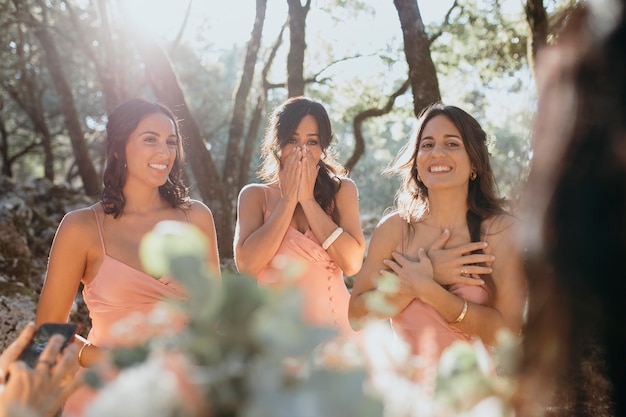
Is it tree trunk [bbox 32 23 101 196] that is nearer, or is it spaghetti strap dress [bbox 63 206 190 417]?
spaghetti strap dress [bbox 63 206 190 417]

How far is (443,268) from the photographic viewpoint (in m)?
2.99

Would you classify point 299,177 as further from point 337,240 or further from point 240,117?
point 240,117

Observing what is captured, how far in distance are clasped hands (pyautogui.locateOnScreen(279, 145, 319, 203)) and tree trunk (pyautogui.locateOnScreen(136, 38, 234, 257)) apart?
263 inches

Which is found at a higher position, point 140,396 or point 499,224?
point 140,396

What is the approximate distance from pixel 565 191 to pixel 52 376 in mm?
786

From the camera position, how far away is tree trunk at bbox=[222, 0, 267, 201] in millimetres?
11469

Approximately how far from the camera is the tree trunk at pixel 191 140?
34.0 feet

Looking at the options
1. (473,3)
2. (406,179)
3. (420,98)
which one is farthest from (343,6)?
(406,179)

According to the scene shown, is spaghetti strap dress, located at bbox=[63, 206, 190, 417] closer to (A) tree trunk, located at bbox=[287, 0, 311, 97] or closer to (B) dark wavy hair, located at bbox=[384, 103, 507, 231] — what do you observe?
(B) dark wavy hair, located at bbox=[384, 103, 507, 231]

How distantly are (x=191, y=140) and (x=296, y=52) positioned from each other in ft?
6.79

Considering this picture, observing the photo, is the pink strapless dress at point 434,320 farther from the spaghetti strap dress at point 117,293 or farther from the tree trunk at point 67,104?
the tree trunk at point 67,104

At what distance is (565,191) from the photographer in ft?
2.99

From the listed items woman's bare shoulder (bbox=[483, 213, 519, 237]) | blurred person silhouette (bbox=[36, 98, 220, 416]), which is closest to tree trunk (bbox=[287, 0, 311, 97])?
blurred person silhouette (bbox=[36, 98, 220, 416])

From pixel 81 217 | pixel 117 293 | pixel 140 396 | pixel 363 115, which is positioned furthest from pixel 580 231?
pixel 363 115
